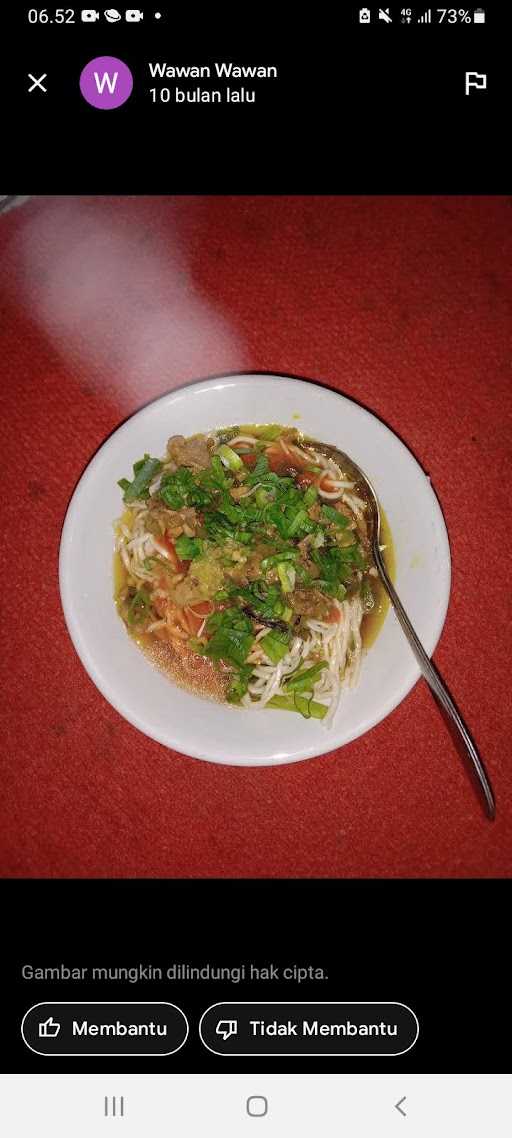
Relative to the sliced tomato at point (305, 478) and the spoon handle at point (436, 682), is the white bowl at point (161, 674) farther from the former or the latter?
the sliced tomato at point (305, 478)

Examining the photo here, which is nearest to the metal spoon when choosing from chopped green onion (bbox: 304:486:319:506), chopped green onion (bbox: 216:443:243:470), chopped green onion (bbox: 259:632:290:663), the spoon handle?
the spoon handle

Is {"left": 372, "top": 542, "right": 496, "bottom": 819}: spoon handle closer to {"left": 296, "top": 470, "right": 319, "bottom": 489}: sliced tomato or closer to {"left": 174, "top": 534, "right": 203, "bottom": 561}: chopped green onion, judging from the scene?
{"left": 296, "top": 470, "right": 319, "bottom": 489}: sliced tomato

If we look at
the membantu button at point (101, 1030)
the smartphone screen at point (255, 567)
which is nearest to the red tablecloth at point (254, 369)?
the smartphone screen at point (255, 567)
